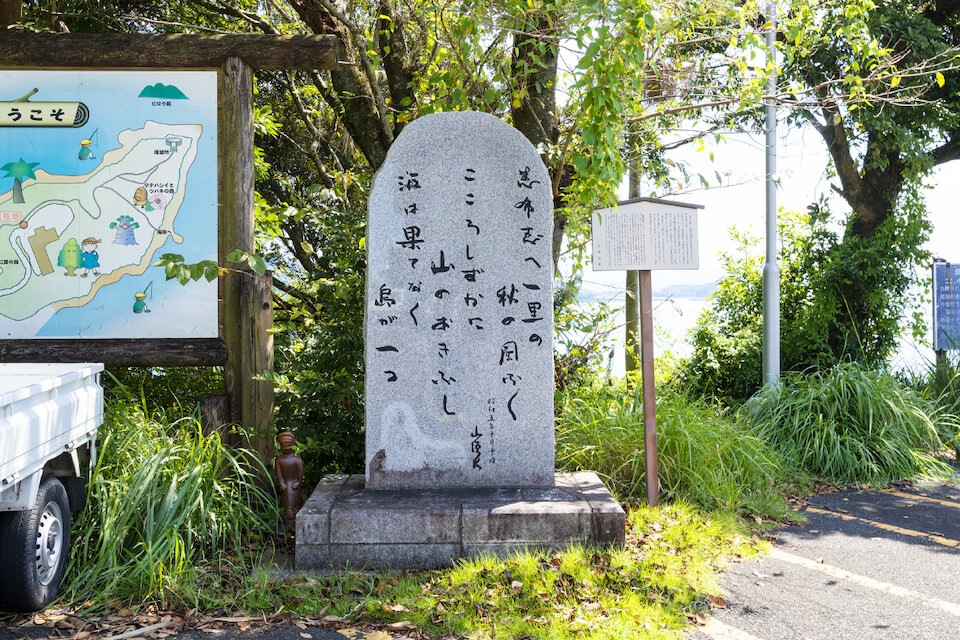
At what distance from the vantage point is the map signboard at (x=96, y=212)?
4.91 m

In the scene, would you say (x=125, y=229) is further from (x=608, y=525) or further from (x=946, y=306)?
(x=946, y=306)

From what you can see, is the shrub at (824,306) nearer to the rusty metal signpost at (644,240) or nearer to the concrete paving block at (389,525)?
the rusty metal signpost at (644,240)

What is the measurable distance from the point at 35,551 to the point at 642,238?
4264 mm

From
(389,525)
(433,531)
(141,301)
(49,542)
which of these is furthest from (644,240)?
(49,542)

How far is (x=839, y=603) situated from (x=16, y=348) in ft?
18.0

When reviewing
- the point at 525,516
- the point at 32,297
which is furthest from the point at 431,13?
the point at 525,516

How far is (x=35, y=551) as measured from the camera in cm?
336

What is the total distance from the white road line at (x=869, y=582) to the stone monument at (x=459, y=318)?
4.25ft

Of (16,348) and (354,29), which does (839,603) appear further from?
(354,29)

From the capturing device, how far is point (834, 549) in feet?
15.2

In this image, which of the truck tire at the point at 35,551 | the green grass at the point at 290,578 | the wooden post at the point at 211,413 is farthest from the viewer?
the wooden post at the point at 211,413

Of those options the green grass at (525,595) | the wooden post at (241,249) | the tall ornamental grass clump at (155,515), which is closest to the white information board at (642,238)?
the green grass at (525,595)

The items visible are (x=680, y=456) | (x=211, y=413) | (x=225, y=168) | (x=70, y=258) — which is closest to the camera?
(x=211, y=413)

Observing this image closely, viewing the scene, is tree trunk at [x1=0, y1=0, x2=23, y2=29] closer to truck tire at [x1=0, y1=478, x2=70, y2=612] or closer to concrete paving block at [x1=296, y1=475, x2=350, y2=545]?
truck tire at [x1=0, y1=478, x2=70, y2=612]
